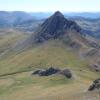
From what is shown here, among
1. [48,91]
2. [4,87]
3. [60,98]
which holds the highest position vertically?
[60,98]

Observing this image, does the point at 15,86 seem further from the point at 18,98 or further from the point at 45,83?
the point at 18,98

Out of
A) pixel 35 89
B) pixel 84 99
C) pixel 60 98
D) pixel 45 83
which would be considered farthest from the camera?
pixel 45 83

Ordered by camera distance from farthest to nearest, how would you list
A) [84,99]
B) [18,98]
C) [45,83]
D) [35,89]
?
[45,83] < [35,89] < [18,98] < [84,99]

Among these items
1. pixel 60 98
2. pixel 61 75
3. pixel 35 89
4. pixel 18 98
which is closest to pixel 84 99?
pixel 60 98

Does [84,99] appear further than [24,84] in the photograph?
No

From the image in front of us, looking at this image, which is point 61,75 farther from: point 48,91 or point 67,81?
point 48,91

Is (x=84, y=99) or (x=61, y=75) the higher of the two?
(x=84, y=99)

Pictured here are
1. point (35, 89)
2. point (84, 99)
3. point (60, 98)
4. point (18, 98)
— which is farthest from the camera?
point (35, 89)

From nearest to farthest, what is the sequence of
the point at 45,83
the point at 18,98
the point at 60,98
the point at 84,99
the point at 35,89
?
the point at 84,99 → the point at 60,98 → the point at 18,98 → the point at 35,89 → the point at 45,83

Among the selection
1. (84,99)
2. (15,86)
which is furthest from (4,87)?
(84,99)
